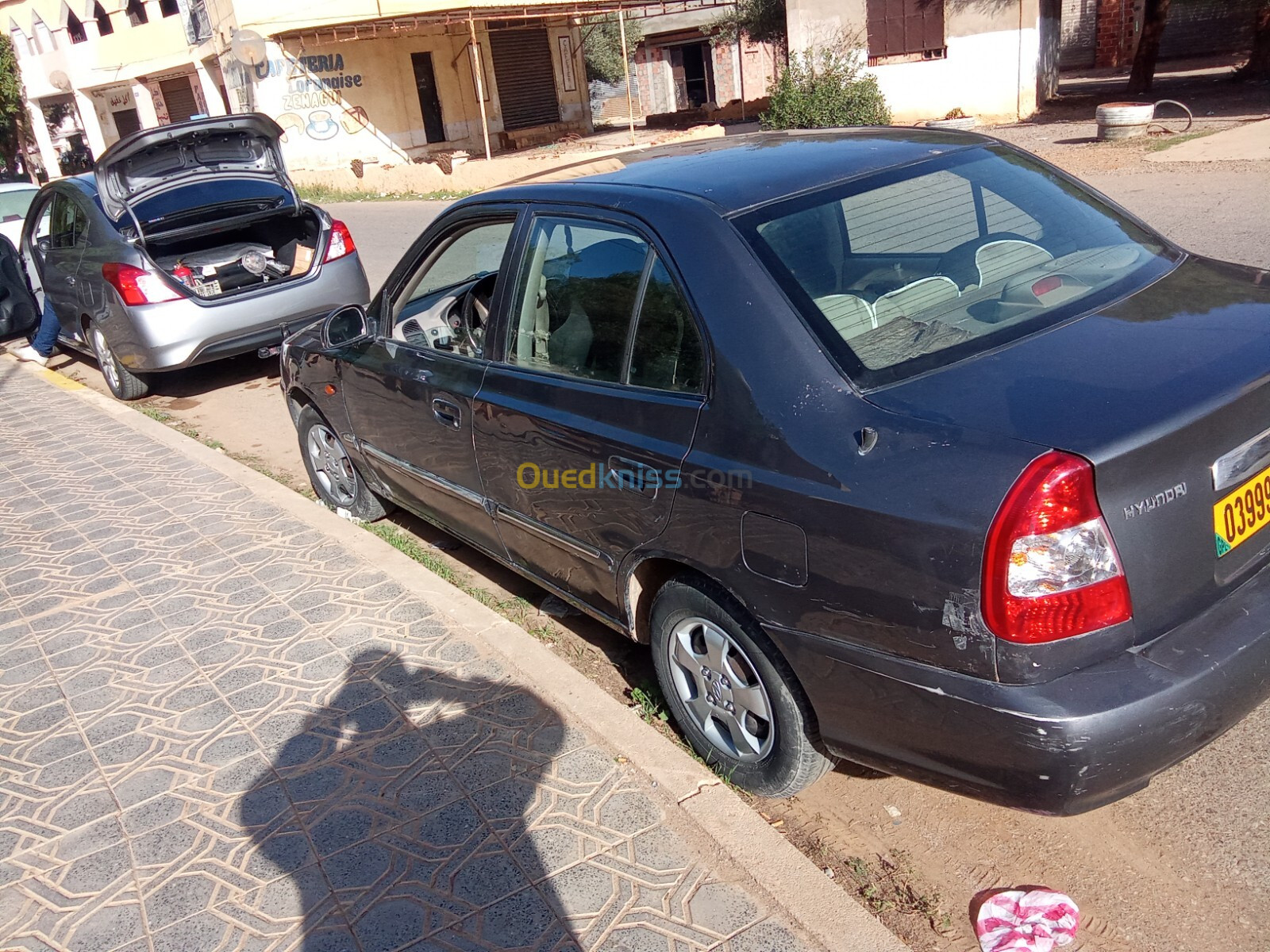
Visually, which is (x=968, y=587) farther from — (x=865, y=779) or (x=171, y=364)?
(x=171, y=364)

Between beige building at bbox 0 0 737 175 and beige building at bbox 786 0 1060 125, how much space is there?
6769 mm

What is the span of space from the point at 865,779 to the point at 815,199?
178 centimetres

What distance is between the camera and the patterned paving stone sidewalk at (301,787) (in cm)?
275

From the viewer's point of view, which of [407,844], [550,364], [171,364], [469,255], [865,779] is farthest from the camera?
[171,364]

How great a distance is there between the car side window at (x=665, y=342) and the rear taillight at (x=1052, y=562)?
977 mm

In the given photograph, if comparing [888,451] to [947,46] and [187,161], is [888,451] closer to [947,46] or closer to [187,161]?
[187,161]

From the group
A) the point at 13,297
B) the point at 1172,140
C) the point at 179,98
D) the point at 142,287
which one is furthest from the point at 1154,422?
the point at 179,98

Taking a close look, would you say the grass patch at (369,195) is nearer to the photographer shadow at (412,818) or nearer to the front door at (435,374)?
the front door at (435,374)

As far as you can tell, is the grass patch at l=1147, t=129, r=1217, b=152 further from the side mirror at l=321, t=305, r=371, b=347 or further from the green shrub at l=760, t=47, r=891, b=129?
the side mirror at l=321, t=305, r=371, b=347

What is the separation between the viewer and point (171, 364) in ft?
26.1

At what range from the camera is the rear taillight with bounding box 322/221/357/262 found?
852 centimetres

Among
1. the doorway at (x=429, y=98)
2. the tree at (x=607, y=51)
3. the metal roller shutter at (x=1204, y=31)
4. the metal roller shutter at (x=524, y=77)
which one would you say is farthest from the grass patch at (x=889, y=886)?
the tree at (x=607, y=51)

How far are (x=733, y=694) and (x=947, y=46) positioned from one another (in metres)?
22.6

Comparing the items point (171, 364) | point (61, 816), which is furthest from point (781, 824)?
point (171, 364)
